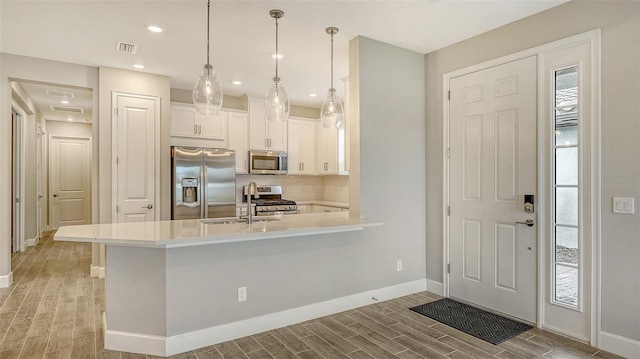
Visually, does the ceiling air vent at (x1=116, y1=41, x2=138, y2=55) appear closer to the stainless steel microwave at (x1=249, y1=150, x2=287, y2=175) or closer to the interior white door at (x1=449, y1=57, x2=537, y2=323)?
the stainless steel microwave at (x1=249, y1=150, x2=287, y2=175)

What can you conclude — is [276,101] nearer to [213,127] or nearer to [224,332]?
[224,332]

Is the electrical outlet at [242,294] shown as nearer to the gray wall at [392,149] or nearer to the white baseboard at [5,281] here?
the gray wall at [392,149]

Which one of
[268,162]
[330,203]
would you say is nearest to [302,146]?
[268,162]

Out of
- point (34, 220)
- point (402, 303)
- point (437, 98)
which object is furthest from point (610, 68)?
point (34, 220)

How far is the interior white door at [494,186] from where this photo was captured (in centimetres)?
312

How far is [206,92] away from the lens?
2699 millimetres

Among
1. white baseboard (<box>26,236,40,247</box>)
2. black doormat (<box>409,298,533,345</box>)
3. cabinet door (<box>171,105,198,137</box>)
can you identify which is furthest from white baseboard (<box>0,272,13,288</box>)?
black doormat (<box>409,298,533,345</box>)

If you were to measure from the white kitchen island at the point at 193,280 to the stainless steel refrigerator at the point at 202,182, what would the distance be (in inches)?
75.5

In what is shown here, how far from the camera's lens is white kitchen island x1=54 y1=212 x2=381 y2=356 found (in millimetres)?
2551

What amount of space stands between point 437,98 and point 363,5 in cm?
148

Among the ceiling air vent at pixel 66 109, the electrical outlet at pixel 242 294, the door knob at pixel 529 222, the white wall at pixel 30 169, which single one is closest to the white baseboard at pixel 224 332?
the electrical outlet at pixel 242 294

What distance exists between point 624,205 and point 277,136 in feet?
15.3

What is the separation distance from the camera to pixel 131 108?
4.64m

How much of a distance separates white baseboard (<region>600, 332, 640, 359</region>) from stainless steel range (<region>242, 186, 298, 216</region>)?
14.0 feet
